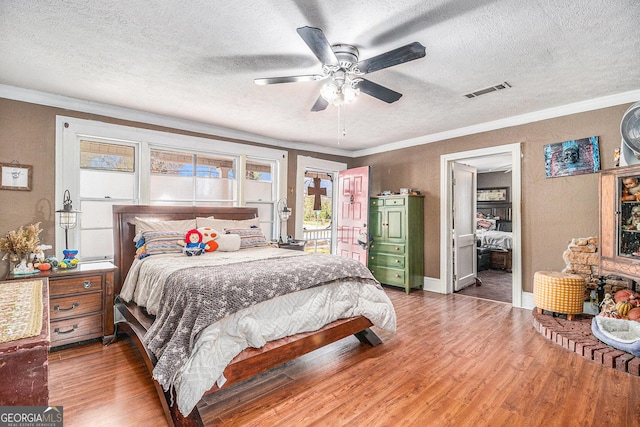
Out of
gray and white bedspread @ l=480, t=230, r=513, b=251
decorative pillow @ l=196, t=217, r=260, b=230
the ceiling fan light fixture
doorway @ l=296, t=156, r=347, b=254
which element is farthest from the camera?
gray and white bedspread @ l=480, t=230, r=513, b=251

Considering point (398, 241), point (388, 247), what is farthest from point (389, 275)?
point (398, 241)

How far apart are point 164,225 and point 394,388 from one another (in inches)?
110

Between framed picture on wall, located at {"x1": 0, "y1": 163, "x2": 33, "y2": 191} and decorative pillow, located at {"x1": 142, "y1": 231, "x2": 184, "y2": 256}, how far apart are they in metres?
1.23

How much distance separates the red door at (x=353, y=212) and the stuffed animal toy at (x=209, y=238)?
7.89 feet

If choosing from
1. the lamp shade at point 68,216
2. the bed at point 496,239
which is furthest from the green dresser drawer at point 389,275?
the lamp shade at point 68,216

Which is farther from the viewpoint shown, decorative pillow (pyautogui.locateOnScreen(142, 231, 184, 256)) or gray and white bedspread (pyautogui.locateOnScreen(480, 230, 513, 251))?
gray and white bedspread (pyautogui.locateOnScreen(480, 230, 513, 251))

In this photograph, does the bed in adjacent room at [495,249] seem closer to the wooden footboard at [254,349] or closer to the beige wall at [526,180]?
the beige wall at [526,180]

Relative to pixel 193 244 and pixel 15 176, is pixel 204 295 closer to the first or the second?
pixel 193 244

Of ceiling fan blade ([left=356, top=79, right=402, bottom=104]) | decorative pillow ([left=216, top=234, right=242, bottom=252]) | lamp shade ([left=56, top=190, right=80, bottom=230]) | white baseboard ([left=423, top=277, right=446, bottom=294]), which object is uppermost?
ceiling fan blade ([left=356, top=79, right=402, bottom=104])

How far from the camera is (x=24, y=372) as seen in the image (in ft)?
2.81

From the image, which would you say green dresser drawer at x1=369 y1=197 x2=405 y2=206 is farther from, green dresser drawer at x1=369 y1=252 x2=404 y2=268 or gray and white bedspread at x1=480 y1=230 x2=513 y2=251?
gray and white bedspread at x1=480 y1=230 x2=513 y2=251

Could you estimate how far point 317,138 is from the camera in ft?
16.5

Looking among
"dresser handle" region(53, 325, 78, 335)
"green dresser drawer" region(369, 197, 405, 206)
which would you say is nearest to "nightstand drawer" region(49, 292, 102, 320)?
"dresser handle" region(53, 325, 78, 335)

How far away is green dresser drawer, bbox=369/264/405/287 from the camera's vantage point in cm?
478
